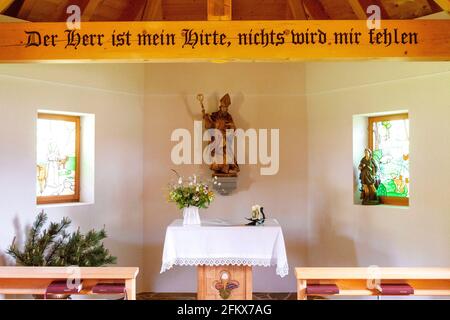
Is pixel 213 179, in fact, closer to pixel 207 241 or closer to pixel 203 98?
pixel 203 98

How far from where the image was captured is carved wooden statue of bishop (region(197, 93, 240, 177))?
A: 549 cm

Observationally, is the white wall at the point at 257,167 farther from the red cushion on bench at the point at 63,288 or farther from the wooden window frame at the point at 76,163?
the red cushion on bench at the point at 63,288

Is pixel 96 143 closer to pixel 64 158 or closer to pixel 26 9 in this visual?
pixel 64 158

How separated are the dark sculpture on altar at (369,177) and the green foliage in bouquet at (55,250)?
3030 mm

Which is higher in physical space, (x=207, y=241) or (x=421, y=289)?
(x=207, y=241)

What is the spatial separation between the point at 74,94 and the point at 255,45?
265 centimetres

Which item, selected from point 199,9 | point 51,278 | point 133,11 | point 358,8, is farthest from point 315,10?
point 51,278

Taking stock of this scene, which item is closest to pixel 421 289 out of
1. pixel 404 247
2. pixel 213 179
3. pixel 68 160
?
pixel 404 247

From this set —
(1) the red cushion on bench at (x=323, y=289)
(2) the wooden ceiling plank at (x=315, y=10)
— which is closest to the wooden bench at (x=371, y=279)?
(1) the red cushion on bench at (x=323, y=289)

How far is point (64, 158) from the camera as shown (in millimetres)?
5188

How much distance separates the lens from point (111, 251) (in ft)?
17.7

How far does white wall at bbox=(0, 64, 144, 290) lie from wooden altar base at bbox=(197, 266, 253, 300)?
176cm

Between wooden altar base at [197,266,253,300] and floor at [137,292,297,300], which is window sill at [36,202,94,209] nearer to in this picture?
floor at [137,292,297,300]

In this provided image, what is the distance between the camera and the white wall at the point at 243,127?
18.7ft
